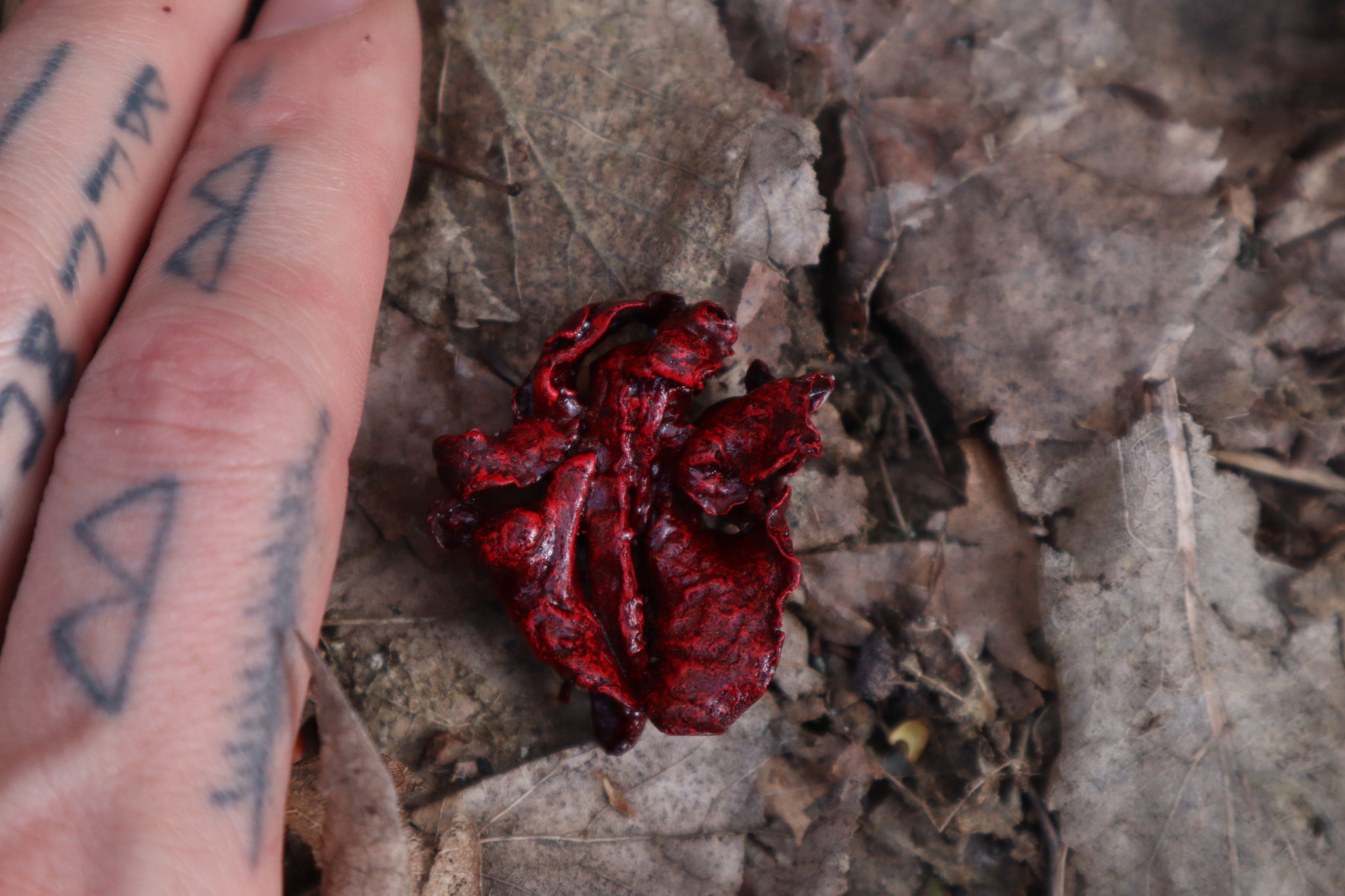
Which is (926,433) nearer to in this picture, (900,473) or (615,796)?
(900,473)

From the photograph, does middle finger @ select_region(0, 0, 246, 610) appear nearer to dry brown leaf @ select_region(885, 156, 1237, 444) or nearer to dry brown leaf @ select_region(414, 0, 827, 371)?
dry brown leaf @ select_region(414, 0, 827, 371)

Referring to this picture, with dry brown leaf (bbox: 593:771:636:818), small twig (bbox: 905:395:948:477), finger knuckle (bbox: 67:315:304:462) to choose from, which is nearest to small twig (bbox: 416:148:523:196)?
finger knuckle (bbox: 67:315:304:462)

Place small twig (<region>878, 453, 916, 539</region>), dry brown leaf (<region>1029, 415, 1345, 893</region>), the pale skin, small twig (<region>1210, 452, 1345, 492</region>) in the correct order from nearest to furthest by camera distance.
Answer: the pale skin
dry brown leaf (<region>1029, 415, 1345, 893</region>)
small twig (<region>878, 453, 916, 539</region>)
small twig (<region>1210, 452, 1345, 492</region>)

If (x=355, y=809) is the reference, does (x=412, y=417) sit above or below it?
above

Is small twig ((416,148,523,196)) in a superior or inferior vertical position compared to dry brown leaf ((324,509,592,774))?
superior

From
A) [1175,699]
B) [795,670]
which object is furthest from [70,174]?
[1175,699]

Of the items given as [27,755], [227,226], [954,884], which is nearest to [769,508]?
[954,884]
